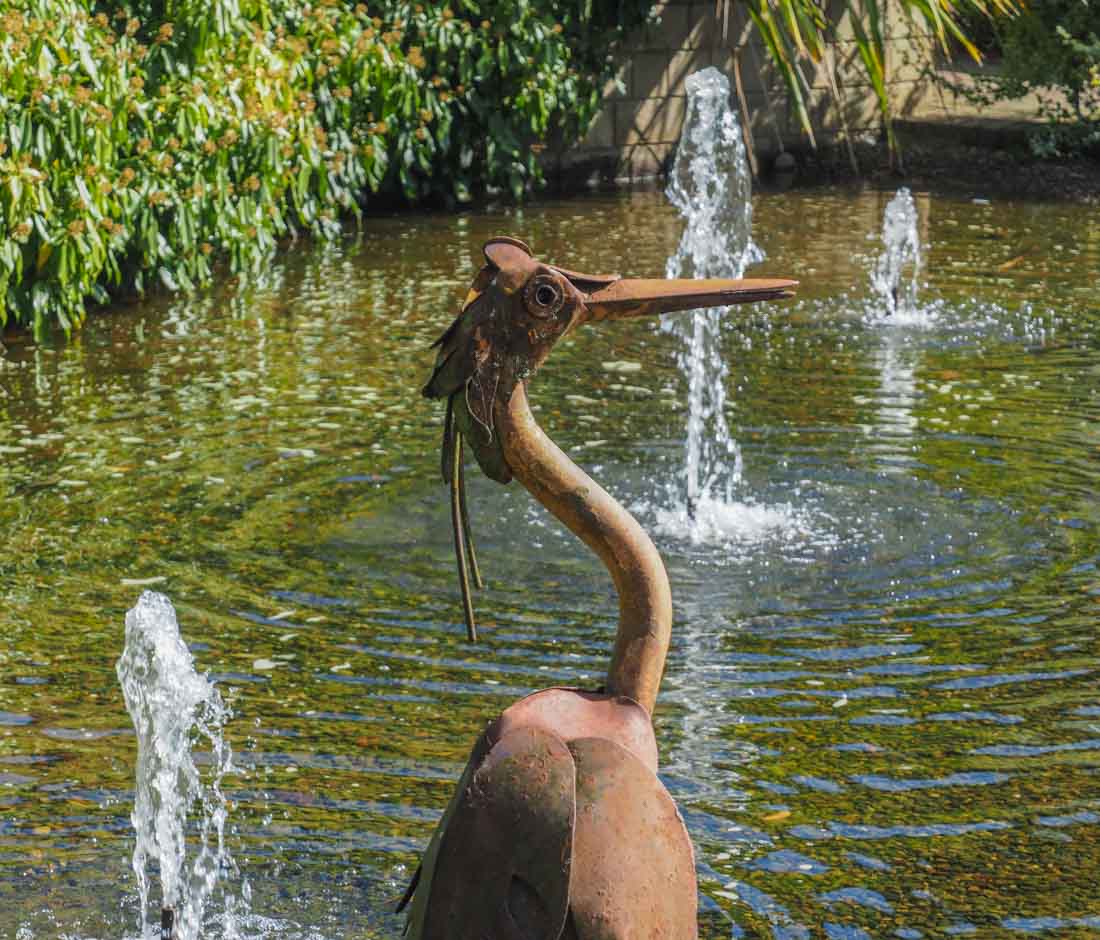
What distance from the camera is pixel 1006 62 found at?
15.2m

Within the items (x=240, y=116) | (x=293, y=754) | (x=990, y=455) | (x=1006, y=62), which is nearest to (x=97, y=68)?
(x=240, y=116)

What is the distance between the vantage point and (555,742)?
2541mm

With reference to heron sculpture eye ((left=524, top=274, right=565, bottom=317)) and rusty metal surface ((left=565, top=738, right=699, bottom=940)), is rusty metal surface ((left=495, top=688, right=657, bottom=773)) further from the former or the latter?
heron sculpture eye ((left=524, top=274, right=565, bottom=317))

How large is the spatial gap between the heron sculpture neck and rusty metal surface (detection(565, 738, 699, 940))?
18cm

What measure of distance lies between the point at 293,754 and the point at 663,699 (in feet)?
3.47

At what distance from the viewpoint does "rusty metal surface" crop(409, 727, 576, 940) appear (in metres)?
2.48

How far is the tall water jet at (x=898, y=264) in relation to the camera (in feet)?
34.7

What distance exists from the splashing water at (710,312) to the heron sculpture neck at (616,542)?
3753 millimetres

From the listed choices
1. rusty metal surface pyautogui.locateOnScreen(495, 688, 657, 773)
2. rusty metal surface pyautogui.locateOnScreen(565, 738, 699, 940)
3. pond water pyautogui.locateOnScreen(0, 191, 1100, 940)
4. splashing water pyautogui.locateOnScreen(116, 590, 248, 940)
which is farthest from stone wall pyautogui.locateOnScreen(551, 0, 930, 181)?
rusty metal surface pyautogui.locateOnScreen(565, 738, 699, 940)

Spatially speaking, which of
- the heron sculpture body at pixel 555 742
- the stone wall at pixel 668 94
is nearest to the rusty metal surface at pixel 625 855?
the heron sculpture body at pixel 555 742

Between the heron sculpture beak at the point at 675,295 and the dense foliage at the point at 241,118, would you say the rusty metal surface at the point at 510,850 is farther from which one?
the dense foliage at the point at 241,118

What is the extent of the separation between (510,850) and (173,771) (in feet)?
6.83

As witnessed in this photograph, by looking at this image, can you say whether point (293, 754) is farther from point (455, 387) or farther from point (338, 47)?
point (338, 47)

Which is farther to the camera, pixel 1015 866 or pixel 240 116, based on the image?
pixel 240 116
